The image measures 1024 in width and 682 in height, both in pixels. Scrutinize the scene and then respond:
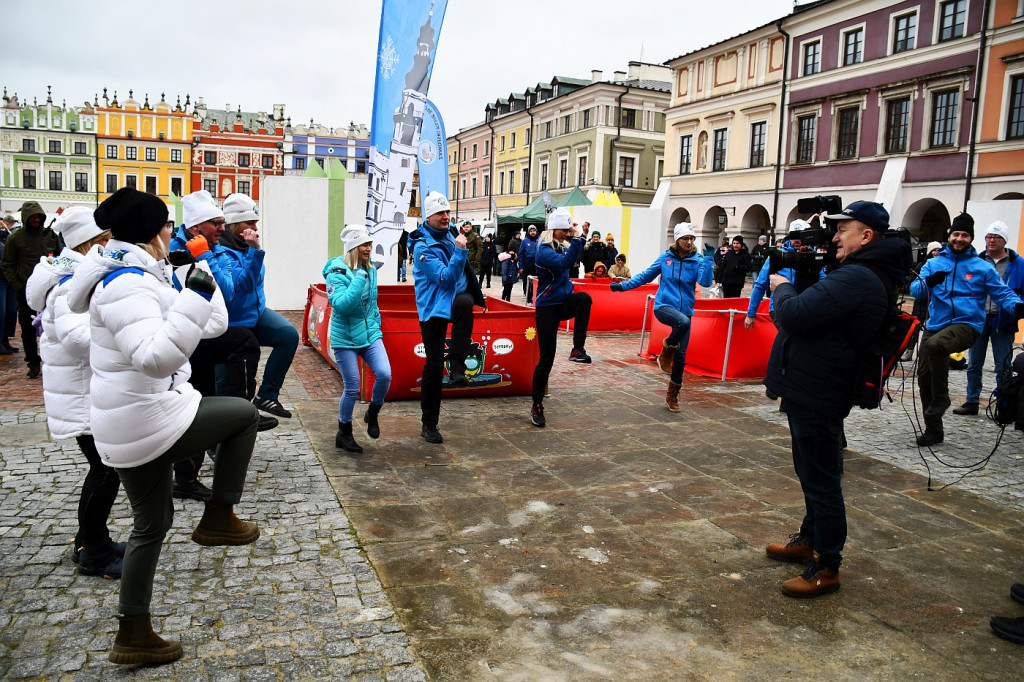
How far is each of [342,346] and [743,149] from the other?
34.7m

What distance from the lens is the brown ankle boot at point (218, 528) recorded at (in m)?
3.55

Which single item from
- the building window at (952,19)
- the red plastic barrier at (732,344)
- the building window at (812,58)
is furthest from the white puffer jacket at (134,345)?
the building window at (812,58)

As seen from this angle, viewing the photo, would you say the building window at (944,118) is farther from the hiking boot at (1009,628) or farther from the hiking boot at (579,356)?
the hiking boot at (1009,628)

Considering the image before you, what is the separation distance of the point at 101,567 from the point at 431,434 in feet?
10.2

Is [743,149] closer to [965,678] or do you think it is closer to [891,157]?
[891,157]

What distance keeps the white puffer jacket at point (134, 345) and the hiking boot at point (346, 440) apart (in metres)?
3.14

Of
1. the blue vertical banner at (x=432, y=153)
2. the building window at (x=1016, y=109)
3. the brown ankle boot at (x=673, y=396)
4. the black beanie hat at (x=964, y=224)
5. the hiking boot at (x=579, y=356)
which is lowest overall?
the brown ankle boot at (x=673, y=396)

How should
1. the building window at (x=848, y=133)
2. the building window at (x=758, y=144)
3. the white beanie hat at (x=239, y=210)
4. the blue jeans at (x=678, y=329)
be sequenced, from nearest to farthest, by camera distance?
1. the white beanie hat at (x=239, y=210)
2. the blue jeans at (x=678, y=329)
3. the building window at (x=848, y=133)
4. the building window at (x=758, y=144)

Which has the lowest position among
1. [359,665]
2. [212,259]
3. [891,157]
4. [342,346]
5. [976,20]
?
[359,665]

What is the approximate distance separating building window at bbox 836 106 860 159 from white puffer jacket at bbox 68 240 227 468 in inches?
1314

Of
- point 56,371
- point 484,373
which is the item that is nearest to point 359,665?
point 56,371

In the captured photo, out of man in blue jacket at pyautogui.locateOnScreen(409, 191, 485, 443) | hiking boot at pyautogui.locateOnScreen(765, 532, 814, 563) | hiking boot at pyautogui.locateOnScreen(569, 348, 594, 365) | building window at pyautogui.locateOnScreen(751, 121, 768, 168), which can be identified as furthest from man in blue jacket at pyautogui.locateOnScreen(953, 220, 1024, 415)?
building window at pyautogui.locateOnScreen(751, 121, 768, 168)

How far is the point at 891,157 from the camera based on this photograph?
29703mm

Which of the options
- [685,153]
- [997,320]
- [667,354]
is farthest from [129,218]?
[685,153]
